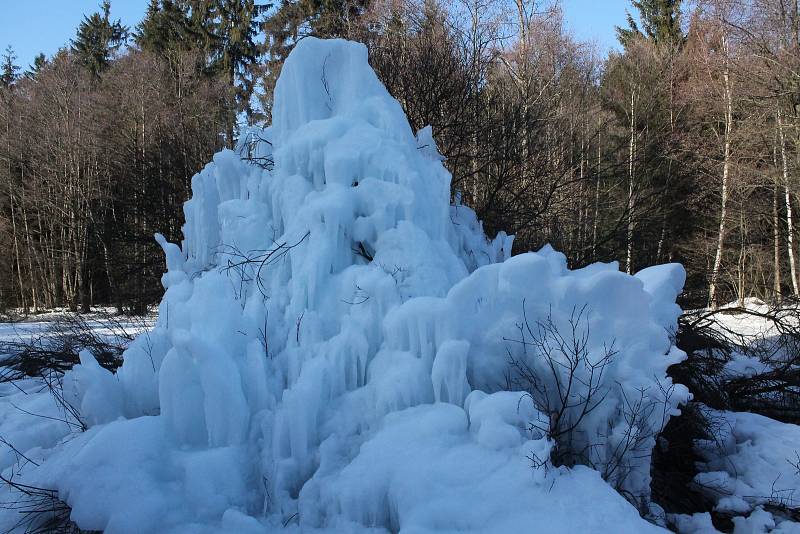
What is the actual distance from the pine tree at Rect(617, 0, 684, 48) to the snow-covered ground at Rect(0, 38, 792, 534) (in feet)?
76.0

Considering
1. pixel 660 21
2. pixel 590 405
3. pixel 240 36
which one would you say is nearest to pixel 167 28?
pixel 240 36

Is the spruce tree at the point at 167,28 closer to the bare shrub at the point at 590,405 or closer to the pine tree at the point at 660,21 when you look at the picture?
the pine tree at the point at 660,21

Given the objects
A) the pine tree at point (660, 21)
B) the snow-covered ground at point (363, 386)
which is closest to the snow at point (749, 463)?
the snow-covered ground at point (363, 386)

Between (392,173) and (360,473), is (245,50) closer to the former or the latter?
(392,173)

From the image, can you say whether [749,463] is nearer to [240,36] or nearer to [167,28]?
[240,36]

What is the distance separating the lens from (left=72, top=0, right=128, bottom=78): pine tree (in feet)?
94.0

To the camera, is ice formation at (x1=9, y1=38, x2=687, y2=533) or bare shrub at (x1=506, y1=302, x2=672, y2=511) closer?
ice formation at (x1=9, y1=38, x2=687, y2=533)

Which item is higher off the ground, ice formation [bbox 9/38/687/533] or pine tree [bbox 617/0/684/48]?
pine tree [bbox 617/0/684/48]

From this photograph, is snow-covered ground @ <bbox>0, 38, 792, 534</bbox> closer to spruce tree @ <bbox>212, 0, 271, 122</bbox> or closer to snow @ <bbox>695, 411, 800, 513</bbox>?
snow @ <bbox>695, 411, 800, 513</bbox>

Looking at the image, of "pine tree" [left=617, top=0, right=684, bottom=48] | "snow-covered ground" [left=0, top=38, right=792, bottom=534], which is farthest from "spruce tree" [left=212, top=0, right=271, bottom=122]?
"snow-covered ground" [left=0, top=38, right=792, bottom=534]

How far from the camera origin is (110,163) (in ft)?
62.7

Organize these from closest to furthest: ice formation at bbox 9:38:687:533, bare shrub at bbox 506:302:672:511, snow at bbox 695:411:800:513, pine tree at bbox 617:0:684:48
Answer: ice formation at bbox 9:38:687:533 → bare shrub at bbox 506:302:672:511 → snow at bbox 695:411:800:513 → pine tree at bbox 617:0:684:48

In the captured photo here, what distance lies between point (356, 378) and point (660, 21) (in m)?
27.0

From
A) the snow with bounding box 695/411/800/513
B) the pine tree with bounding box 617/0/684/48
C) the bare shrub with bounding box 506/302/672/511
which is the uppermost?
the pine tree with bounding box 617/0/684/48
